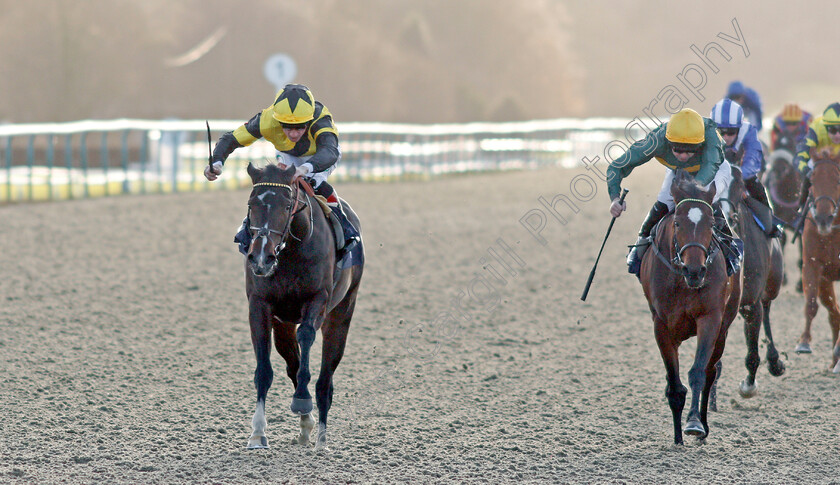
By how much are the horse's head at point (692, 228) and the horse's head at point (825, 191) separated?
2653 mm

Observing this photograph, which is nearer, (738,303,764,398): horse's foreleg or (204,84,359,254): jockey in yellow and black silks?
(204,84,359,254): jockey in yellow and black silks

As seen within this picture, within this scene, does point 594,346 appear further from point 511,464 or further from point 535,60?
point 535,60

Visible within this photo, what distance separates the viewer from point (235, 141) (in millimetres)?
6465

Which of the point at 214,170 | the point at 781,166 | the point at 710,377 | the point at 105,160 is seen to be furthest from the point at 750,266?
the point at 105,160

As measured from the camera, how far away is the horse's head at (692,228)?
5.95 metres

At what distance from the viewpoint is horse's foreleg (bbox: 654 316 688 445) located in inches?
247

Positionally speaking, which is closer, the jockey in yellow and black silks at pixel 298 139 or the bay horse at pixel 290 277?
the bay horse at pixel 290 277

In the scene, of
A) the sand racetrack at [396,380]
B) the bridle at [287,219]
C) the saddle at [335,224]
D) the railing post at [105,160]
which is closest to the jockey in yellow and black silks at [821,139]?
the sand racetrack at [396,380]

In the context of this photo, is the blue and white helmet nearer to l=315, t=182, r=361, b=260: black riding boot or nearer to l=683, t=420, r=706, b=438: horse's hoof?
l=683, t=420, r=706, b=438: horse's hoof

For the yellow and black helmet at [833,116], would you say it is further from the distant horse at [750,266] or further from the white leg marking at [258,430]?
the white leg marking at [258,430]

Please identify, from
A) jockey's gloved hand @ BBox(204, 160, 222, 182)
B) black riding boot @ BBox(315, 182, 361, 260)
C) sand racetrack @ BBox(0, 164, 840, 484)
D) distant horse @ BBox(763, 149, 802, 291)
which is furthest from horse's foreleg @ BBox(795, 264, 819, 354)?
jockey's gloved hand @ BBox(204, 160, 222, 182)

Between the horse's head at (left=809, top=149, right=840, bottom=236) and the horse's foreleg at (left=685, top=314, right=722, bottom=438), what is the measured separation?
2.64 m

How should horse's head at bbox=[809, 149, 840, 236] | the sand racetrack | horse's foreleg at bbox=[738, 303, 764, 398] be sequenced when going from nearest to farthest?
the sand racetrack < horse's foreleg at bbox=[738, 303, 764, 398] < horse's head at bbox=[809, 149, 840, 236]

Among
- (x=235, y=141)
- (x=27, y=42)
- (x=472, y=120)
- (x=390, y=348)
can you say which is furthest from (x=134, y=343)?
(x=472, y=120)
